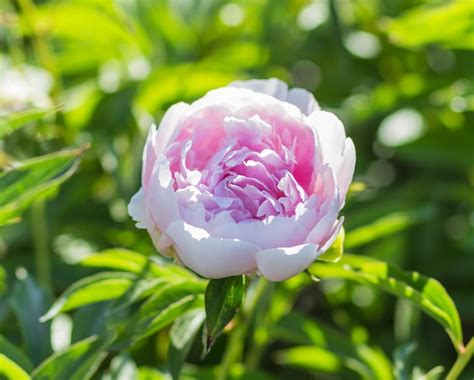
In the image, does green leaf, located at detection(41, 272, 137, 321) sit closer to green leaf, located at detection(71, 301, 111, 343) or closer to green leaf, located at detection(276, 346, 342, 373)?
green leaf, located at detection(71, 301, 111, 343)

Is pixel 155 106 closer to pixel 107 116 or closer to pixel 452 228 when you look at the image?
pixel 107 116

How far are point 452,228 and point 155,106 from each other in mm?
512

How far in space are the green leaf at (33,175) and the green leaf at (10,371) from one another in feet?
0.43

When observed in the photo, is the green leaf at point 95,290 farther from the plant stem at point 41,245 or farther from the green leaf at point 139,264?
the plant stem at point 41,245

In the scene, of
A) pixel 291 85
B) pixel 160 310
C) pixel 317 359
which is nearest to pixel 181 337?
pixel 160 310

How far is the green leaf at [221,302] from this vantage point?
73 centimetres

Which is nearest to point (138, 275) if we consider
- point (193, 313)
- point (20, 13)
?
point (193, 313)

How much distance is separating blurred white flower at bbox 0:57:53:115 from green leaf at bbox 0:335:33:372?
1.32 ft

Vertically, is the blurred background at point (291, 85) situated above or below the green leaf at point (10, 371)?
below

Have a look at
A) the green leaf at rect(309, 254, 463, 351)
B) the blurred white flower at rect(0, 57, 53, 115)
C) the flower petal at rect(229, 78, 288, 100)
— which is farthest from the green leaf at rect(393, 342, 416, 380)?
the blurred white flower at rect(0, 57, 53, 115)

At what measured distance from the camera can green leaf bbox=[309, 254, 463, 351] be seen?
2.65 feet

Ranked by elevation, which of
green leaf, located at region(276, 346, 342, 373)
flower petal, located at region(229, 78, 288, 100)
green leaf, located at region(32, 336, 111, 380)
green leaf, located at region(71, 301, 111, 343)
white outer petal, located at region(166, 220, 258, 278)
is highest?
flower petal, located at region(229, 78, 288, 100)

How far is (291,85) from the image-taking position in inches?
58.0

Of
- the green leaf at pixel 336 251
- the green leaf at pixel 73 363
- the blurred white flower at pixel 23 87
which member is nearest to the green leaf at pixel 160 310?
the green leaf at pixel 73 363
